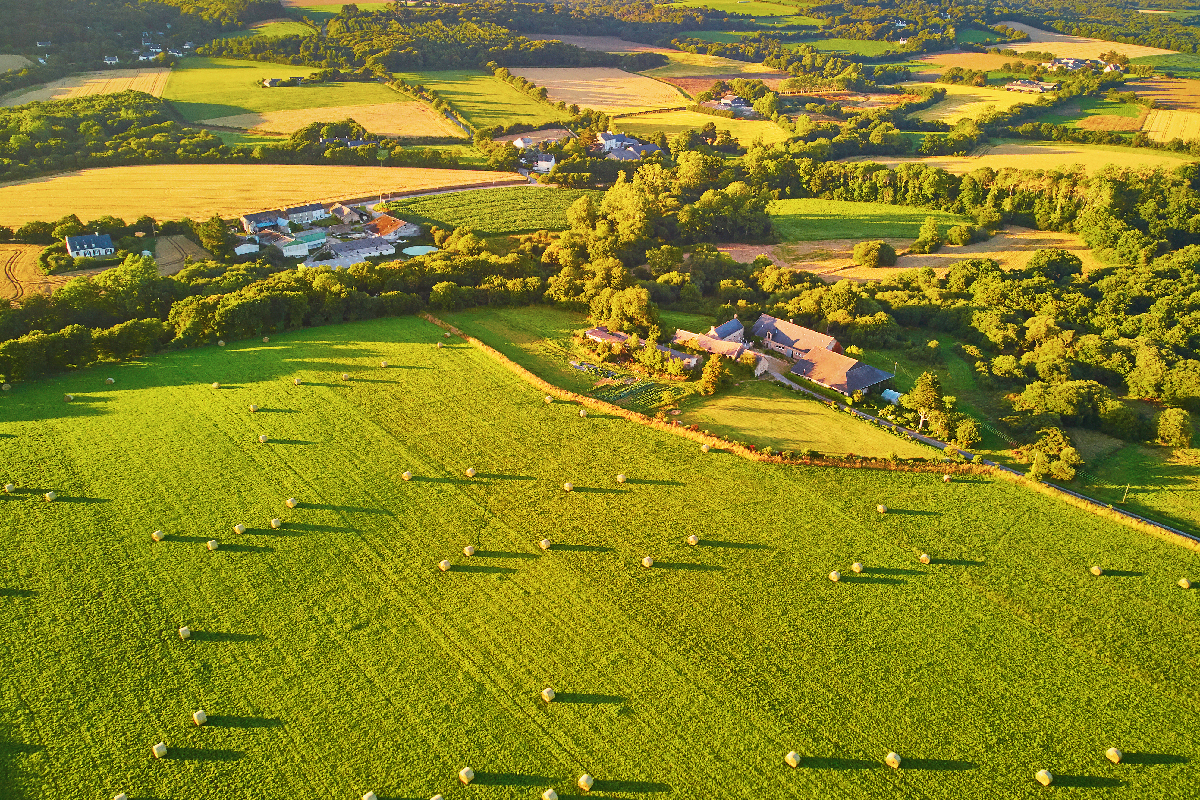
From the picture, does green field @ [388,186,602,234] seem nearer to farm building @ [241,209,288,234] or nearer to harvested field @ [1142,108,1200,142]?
farm building @ [241,209,288,234]

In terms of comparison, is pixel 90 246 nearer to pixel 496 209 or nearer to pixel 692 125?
pixel 496 209

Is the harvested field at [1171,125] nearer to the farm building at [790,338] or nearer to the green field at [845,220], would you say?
the green field at [845,220]

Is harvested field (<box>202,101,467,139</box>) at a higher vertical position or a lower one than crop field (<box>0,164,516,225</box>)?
higher

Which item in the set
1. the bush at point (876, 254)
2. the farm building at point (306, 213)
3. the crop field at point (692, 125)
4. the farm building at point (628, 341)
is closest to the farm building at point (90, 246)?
the farm building at point (306, 213)

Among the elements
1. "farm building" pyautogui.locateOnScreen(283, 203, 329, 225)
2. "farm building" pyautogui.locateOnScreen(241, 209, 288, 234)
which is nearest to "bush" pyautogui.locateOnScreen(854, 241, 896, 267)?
"farm building" pyautogui.locateOnScreen(283, 203, 329, 225)

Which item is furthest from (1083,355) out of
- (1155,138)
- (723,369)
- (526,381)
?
(1155,138)
